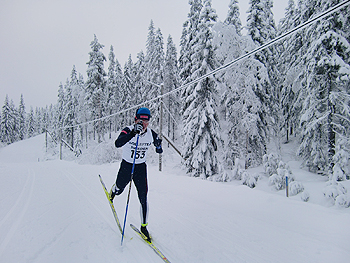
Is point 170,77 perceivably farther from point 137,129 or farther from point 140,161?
point 137,129

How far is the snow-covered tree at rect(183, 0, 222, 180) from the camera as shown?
46.8 feet

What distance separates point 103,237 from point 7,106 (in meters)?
72.2

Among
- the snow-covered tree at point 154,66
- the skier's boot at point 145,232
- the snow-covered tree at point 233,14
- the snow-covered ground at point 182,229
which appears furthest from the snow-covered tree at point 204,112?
the snow-covered tree at point 154,66

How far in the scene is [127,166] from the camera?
4.21 meters

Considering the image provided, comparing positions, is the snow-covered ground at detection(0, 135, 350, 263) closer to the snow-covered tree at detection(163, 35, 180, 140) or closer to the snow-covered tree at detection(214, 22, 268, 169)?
the snow-covered tree at detection(214, 22, 268, 169)

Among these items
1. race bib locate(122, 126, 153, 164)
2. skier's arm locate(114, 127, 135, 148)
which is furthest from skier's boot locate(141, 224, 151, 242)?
skier's arm locate(114, 127, 135, 148)

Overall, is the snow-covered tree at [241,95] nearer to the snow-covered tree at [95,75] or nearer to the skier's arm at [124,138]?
the skier's arm at [124,138]

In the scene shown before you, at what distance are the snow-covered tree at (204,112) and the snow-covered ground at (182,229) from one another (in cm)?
748

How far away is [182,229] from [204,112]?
35.5 feet

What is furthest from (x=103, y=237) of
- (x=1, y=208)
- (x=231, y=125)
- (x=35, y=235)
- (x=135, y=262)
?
(x=231, y=125)

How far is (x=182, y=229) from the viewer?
434cm

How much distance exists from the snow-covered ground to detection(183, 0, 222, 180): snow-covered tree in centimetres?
748

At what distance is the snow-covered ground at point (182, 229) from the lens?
10.7 ft

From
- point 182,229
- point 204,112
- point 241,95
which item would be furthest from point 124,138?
point 241,95
